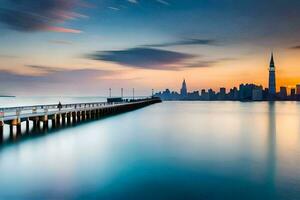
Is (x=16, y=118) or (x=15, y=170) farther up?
(x=16, y=118)

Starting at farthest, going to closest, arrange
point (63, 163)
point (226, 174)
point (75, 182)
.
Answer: point (63, 163) → point (226, 174) → point (75, 182)

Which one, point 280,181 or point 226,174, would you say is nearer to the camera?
point 280,181

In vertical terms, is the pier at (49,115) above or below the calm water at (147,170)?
above

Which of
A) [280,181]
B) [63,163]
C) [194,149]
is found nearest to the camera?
[280,181]

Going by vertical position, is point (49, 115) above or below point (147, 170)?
above

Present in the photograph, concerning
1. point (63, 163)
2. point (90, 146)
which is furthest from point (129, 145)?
point (63, 163)

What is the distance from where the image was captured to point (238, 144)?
75.9 feet

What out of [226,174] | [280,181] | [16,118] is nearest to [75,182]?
[226,174]

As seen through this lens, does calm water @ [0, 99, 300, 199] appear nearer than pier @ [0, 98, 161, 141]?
Yes

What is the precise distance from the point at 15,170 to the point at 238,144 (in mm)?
16268

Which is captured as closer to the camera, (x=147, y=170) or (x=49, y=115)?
(x=147, y=170)

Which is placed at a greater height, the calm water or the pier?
the pier

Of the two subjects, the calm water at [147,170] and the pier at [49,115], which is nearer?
the calm water at [147,170]

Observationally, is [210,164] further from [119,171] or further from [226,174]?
[119,171]
